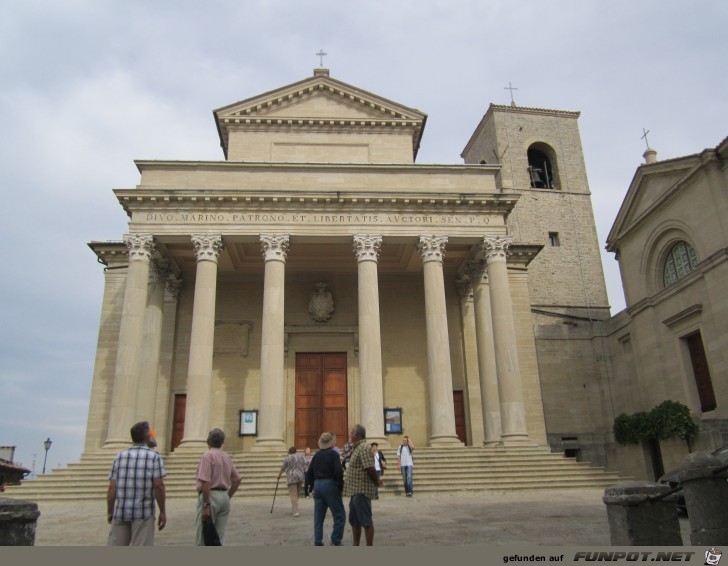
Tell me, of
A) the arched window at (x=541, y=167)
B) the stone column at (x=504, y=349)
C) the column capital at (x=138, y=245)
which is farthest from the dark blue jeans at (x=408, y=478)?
the arched window at (x=541, y=167)

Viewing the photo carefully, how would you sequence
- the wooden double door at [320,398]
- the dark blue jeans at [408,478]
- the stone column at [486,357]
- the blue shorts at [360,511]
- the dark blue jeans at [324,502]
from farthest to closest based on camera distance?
the wooden double door at [320,398] < the stone column at [486,357] < the dark blue jeans at [408,478] < the dark blue jeans at [324,502] < the blue shorts at [360,511]

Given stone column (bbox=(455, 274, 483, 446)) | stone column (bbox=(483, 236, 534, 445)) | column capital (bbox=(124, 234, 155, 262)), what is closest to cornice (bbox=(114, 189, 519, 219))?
column capital (bbox=(124, 234, 155, 262))

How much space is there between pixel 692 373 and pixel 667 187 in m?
7.22

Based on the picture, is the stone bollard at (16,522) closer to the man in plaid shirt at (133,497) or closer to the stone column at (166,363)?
the man in plaid shirt at (133,497)

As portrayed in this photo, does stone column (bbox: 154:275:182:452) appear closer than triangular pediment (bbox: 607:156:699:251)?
No

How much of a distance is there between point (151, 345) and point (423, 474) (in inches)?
436

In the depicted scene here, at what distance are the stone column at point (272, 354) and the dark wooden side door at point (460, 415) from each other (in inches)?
325

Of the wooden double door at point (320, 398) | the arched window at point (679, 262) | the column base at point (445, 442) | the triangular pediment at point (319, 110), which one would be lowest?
the column base at point (445, 442)

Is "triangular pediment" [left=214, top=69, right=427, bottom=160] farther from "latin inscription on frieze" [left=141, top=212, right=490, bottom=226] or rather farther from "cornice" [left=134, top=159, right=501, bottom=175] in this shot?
"latin inscription on frieze" [left=141, top=212, right=490, bottom=226]

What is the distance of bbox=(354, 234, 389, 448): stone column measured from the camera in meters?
19.8

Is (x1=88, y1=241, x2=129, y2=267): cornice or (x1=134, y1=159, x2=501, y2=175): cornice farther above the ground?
(x1=134, y1=159, x2=501, y2=175): cornice

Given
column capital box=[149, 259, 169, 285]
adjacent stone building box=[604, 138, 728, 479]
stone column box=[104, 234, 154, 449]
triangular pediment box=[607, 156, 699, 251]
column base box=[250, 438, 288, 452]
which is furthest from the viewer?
column capital box=[149, 259, 169, 285]

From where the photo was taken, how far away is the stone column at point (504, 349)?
797 inches

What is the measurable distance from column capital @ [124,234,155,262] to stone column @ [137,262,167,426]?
5.75 feet
